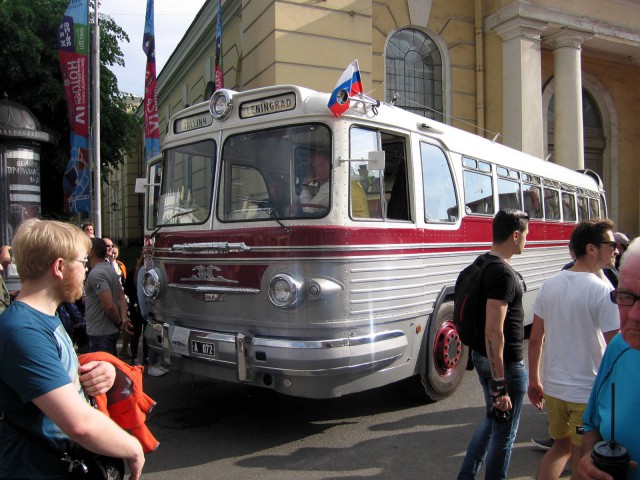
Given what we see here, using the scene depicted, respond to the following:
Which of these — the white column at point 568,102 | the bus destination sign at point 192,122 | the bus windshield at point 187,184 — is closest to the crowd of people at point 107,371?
the bus windshield at point 187,184

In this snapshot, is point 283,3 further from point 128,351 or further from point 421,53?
point 128,351

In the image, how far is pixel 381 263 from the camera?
5.12 meters

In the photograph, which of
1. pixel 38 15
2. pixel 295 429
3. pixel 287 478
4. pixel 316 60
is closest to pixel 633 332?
pixel 287 478

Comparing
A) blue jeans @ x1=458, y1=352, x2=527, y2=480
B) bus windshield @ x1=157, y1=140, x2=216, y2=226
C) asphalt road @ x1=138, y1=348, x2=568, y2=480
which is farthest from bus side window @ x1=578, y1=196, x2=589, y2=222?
blue jeans @ x1=458, y1=352, x2=527, y2=480

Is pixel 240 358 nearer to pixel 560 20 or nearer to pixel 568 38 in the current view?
pixel 560 20

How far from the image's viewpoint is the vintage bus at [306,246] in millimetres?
4734

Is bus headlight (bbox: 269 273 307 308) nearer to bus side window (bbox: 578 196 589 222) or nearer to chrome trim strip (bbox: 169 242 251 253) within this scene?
chrome trim strip (bbox: 169 242 251 253)

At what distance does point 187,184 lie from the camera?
594cm

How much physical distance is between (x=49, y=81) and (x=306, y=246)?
51.6ft

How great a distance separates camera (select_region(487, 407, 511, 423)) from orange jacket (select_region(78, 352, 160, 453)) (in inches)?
81.3

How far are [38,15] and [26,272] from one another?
760 inches

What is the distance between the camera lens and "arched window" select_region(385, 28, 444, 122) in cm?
1505

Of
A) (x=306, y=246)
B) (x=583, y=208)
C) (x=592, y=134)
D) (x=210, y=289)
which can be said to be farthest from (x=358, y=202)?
(x=592, y=134)

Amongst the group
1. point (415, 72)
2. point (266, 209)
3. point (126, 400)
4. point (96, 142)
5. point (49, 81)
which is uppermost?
point (49, 81)
